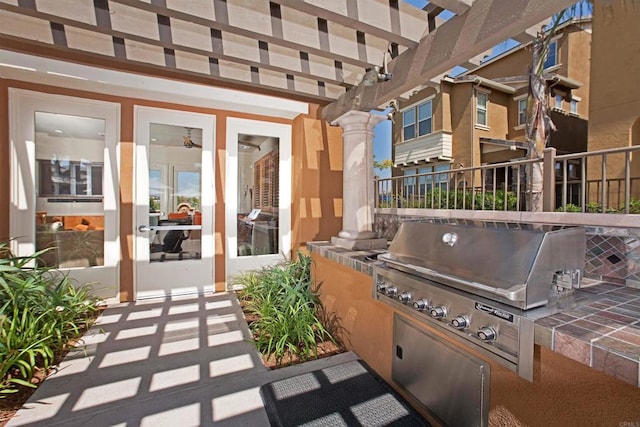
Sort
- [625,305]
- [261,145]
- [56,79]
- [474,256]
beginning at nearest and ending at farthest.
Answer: [625,305], [474,256], [56,79], [261,145]

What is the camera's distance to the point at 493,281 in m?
1.22

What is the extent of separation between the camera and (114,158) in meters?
3.40

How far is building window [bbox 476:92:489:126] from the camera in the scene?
9.65m

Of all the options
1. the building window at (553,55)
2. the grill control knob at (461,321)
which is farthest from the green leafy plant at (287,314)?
the building window at (553,55)

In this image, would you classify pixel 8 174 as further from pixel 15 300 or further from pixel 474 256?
pixel 474 256

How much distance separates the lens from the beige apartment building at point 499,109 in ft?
28.2

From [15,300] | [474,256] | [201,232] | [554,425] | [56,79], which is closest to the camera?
[554,425]

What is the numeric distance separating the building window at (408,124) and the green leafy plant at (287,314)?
977 centimetres

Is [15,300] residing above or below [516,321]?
below

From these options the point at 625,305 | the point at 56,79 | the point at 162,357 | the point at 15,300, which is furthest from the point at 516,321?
the point at 56,79

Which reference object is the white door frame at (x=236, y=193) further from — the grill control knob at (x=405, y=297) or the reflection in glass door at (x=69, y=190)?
the grill control knob at (x=405, y=297)

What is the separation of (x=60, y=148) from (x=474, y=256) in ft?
14.3

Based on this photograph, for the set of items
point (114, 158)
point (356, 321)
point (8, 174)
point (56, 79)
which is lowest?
point (356, 321)

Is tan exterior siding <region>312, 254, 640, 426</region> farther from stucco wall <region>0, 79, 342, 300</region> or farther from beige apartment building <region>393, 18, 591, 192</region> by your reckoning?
beige apartment building <region>393, 18, 591, 192</region>
